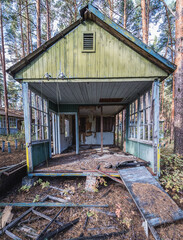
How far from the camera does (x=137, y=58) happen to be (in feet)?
11.6

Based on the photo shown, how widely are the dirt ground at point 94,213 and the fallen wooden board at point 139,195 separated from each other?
0.13 meters

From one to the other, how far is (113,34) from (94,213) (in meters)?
4.73

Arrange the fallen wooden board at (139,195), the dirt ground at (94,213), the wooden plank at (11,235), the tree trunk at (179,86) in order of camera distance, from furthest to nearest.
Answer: the tree trunk at (179,86)
the fallen wooden board at (139,195)
the dirt ground at (94,213)
the wooden plank at (11,235)

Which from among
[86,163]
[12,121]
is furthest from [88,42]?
[12,121]

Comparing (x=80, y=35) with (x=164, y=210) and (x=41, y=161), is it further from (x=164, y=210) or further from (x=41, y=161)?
(x=164, y=210)

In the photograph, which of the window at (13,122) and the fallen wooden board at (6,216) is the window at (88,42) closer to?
the fallen wooden board at (6,216)

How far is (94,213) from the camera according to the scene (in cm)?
252

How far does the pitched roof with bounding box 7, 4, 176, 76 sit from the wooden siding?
0.09m

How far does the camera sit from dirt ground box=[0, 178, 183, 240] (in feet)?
6.92

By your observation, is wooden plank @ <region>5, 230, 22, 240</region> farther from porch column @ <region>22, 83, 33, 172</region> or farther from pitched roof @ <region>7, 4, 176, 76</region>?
pitched roof @ <region>7, 4, 176, 76</region>

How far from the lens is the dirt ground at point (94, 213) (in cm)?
211

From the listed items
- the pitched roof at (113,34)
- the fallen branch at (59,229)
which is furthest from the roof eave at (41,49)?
the fallen branch at (59,229)

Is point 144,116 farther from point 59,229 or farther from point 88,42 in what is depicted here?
point 59,229

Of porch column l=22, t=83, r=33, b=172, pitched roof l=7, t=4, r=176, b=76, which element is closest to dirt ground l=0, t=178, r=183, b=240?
porch column l=22, t=83, r=33, b=172
